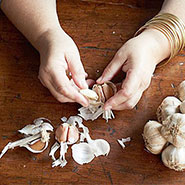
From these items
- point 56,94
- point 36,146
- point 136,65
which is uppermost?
point 136,65

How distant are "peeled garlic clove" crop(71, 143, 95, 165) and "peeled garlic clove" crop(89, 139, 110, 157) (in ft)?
0.04

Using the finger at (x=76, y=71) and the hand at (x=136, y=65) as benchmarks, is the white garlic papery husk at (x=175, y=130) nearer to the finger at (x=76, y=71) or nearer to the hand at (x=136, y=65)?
the hand at (x=136, y=65)

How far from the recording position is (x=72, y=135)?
0.83 meters

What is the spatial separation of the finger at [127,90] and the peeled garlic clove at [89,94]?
0.04 metres

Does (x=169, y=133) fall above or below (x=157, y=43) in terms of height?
below

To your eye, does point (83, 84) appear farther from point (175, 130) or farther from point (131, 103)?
point (175, 130)

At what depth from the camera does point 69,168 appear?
811 millimetres

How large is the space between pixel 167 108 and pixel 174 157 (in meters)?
0.12

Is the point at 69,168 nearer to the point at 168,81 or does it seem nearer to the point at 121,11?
the point at 168,81

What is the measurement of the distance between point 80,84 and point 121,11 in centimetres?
31

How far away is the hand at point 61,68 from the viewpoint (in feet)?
2.59

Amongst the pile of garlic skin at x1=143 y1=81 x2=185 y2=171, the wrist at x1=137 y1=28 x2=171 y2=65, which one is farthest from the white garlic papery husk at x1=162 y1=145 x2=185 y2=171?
the wrist at x1=137 y1=28 x2=171 y2=65

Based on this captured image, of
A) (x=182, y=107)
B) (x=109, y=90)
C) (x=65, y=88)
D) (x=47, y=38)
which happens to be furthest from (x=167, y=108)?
(x=47, y=38)

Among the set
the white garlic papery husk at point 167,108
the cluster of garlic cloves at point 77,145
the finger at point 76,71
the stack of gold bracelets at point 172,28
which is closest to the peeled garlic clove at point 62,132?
the cluster of garlic cloves at point 77,145
